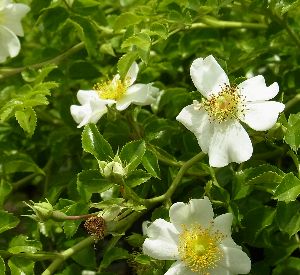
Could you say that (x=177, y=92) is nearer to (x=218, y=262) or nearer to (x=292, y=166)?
(x=292, y=166)

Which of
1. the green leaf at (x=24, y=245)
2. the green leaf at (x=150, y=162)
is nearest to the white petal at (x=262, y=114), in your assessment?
the green leaf at (x=150, y=162)

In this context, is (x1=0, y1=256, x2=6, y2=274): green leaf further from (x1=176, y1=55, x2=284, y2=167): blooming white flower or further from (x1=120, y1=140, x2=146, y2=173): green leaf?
(x1=176, y1=55, x2=284, y2=167): blooming white flower

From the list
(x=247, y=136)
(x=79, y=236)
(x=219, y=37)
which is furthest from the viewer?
(x=219, y=37)

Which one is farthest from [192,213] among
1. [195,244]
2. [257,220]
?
[257,220]

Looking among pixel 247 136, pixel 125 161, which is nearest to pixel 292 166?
pixel 247 136

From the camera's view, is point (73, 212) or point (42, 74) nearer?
point (73, 212)

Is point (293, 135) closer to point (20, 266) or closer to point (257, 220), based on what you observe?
point (257, 220)

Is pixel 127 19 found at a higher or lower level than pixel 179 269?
higher
